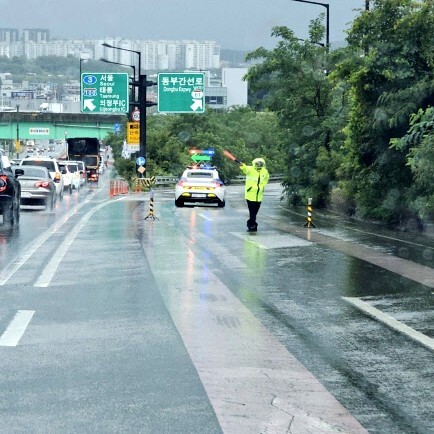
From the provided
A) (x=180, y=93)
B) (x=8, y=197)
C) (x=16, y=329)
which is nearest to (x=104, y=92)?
(x=180, y=93)

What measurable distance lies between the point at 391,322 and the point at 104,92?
5081cm

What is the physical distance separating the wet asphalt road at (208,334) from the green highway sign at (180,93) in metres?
39.5

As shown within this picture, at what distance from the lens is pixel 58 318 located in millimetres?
11273

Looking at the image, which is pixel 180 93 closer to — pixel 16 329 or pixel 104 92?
pixel 104 92

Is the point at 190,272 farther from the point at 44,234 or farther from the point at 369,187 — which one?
the point at 369,187

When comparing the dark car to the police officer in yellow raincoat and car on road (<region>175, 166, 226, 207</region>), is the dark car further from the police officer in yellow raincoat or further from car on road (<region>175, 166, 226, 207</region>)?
car on road (<region>175, 166, 226, 207</region>)

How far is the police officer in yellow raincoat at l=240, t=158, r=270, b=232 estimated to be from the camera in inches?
995

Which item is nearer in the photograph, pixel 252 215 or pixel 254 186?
pixel 252 215

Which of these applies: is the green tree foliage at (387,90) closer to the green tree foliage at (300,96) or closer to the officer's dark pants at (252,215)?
the officer's dark pants at (252,215)

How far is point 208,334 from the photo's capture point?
10.4 meters

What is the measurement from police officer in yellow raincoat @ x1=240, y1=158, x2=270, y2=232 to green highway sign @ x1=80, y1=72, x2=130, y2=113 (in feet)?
117

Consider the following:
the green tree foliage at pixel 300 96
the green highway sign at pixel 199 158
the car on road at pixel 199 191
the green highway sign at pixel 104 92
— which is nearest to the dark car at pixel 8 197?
the car on road at pixel 199 191

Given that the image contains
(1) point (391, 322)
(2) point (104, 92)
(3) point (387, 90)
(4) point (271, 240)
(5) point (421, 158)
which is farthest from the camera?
(2) point (104, 92)

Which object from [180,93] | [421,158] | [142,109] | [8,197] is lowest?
[8,197]
